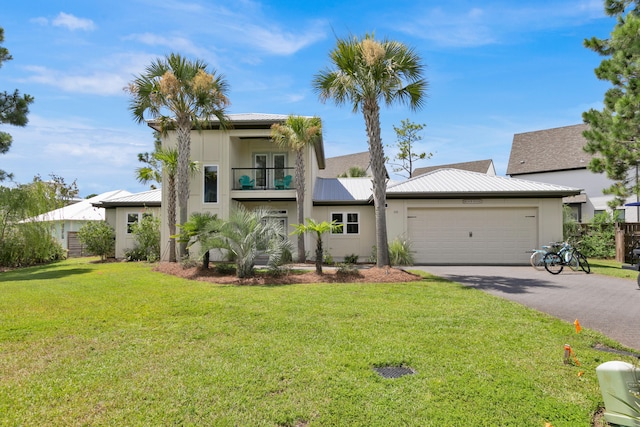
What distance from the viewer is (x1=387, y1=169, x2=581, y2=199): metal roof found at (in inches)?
666

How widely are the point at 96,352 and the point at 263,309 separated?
3084 millimetres

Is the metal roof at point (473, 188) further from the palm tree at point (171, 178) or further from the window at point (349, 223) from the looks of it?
the palm tree at point (171, 178)

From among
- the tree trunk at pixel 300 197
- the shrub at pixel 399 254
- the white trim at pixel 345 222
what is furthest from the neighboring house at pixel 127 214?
the shrub at pixel 399 254

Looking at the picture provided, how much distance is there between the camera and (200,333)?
5988mm

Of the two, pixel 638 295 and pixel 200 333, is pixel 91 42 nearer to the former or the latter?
pixel 200 333

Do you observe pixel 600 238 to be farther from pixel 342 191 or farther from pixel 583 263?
pixel 342 191

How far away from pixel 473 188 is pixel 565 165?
14931 mm

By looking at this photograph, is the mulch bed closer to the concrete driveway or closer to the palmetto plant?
the palmetto plant

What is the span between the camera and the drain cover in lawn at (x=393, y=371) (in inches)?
176

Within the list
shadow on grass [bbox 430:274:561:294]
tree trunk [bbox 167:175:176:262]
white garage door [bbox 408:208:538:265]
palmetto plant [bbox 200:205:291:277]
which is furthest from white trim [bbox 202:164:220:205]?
shadow on grass [bbox 430:274:561:294]

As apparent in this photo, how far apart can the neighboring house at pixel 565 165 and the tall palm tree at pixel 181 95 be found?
23.3 metres

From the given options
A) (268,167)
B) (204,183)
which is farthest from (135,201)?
(268,167)

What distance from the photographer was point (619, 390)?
135 inches

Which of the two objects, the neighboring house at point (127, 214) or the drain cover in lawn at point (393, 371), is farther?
the neighboring house at point (127, 214)
